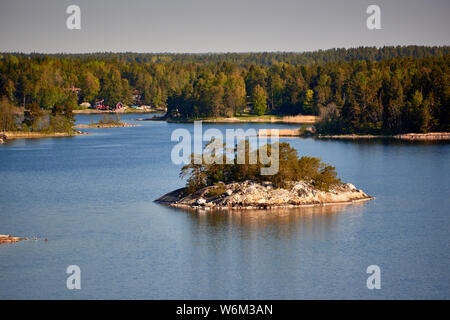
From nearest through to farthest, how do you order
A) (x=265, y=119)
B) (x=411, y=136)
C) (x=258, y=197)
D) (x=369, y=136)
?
(x=258, y=197)
(x=411, y=136)
(x=369, y=136)
(x=265, y=119)

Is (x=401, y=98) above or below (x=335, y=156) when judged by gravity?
above

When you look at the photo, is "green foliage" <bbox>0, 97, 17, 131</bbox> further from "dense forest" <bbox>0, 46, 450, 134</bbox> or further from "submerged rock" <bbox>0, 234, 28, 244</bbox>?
"submerged rock" <bbox>0, 234, 28, 244</bbox>

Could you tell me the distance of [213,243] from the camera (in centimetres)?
3253

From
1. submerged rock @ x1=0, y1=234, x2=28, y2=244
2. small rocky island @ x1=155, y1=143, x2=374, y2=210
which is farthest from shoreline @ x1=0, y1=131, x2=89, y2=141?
submerged rock @ x1=0, y1=234, x2=28, y2=244

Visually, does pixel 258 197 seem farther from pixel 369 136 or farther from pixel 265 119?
pixel 265 119

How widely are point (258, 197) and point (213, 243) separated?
289 inches

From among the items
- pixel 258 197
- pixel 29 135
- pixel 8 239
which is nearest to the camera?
pixel 8 239

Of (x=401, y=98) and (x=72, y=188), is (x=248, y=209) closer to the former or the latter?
(x=72, y=188)

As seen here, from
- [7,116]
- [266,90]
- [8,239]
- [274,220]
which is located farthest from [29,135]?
[274,220]

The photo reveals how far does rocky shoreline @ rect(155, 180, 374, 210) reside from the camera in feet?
127

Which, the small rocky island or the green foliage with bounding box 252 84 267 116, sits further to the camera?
the green foliage with bounding box 252 84 267 116

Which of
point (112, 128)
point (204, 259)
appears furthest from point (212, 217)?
point (112, 128)

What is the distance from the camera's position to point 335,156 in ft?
221
